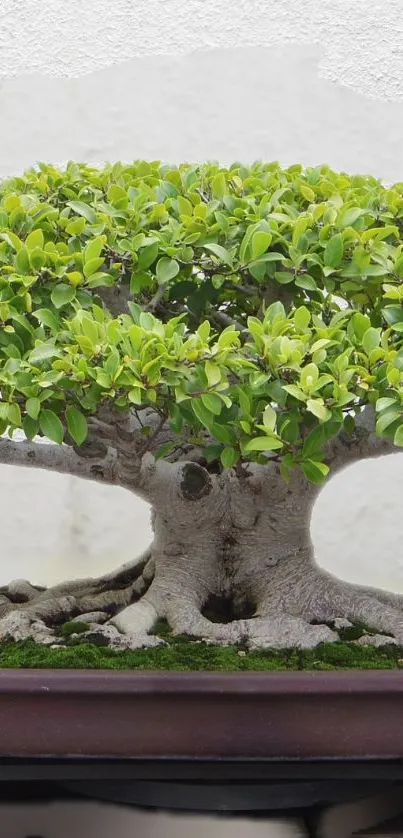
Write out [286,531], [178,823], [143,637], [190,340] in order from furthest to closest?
[286,531]
[143,637]
[178,823]
[190,340]

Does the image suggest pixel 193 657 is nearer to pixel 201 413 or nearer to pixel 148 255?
pixel 201 413

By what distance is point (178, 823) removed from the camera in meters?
1.01

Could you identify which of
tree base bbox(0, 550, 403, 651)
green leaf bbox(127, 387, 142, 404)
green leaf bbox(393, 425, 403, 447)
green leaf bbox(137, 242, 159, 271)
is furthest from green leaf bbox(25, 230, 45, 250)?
tree base bbox(0, 550, 403, 651)

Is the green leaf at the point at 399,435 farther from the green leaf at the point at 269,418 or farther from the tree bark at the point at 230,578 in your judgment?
the tree bark at the point at 230,578

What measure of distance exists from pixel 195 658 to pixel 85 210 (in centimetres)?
62

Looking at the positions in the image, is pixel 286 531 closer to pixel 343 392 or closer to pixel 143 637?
pixel 143 637

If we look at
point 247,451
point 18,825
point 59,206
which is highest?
Result: point 59,206

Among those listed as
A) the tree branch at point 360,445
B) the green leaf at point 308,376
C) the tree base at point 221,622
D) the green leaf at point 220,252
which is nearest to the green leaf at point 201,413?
the green leaf at point 308,376

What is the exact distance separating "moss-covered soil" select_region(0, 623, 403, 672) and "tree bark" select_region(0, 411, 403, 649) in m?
0.04

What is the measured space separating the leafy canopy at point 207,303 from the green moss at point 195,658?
11.3 inches

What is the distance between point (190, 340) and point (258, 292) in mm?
291

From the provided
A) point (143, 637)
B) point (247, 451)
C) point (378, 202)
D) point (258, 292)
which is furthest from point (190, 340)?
point (143, 637)

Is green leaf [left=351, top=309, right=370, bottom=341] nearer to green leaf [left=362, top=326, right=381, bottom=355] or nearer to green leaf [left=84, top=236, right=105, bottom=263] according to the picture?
green leaf [left=362, top=326, right=381, bottom=355]

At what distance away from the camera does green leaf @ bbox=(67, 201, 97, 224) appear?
1.10 meters
